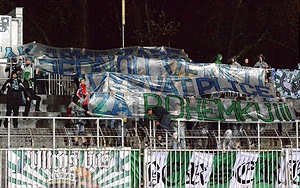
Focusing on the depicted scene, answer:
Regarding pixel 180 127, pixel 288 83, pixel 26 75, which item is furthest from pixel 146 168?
pixel 288 83

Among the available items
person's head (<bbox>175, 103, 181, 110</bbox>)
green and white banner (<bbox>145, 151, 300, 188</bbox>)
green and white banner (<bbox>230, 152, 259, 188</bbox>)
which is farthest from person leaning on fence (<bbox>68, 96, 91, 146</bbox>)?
green and white banner (<bbox>230, 152, 259, 188</bbox>)

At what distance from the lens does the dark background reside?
48.7 m

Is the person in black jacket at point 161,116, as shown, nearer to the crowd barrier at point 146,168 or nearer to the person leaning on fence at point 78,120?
the person leaning on fence at point 78,120

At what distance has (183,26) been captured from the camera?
166 feet

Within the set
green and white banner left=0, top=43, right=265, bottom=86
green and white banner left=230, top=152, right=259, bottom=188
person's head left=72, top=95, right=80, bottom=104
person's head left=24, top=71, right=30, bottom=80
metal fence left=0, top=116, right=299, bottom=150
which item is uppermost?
green and white banner left=0, top=43, right=265, bottom=86

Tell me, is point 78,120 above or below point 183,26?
below

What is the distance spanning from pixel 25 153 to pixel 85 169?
1.42 meters

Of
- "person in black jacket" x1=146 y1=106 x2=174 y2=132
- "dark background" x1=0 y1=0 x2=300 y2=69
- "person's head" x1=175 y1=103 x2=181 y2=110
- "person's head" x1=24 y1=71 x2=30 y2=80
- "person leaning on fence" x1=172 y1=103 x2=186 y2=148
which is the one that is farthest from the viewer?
"dark background" x1=0 y1=0 x2=300 y2=69

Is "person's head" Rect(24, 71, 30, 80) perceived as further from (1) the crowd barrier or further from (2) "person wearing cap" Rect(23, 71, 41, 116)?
(1) the crowd barrier

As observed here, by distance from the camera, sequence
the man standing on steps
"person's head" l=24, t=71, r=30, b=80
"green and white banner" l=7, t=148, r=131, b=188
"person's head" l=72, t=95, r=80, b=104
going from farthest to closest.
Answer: "person's head" l=24, t=71, r=30, b=80
"person's head" l=72, t=95, r=80, b=104
the man standing on steps
"green and white banner" l=7, t=148, r=131, b=188

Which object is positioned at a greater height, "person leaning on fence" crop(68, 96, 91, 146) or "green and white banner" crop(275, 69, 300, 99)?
"green and white banner" crop(275, 69, 300, 99)

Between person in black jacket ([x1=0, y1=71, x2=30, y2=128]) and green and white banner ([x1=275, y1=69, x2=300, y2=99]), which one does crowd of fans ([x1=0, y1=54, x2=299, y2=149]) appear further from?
green and white banner ([x1=275, y1=69, x2=300, y2=99])

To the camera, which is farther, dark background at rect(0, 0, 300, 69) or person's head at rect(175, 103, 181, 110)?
dark background at rect(0, 0, 300, 69)

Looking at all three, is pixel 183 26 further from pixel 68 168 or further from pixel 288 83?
pixel 68 168
